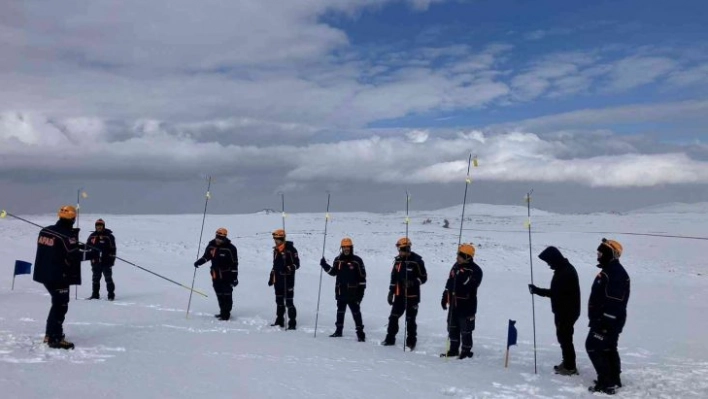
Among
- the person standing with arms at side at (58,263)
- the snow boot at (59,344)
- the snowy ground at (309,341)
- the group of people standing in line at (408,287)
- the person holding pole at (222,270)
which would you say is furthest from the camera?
the person holding pole at (222,270)

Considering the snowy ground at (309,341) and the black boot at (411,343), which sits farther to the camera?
the black boot at (411,343)

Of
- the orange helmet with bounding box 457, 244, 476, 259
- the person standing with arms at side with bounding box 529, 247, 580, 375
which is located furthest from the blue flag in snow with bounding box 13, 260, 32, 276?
the person standing with arms at side with bounding box 529, 247, 580, 375

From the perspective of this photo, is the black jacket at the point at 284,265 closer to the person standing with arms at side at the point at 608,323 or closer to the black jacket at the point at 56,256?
the black jacket at the point at 56,256

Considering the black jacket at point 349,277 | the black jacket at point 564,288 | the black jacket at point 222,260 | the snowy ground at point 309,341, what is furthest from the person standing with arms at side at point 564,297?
the black jacket at point 222,260

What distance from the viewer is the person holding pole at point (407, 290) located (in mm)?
11055

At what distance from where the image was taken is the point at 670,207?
59.6 metres

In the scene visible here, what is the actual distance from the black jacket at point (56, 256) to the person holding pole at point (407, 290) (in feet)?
17.6

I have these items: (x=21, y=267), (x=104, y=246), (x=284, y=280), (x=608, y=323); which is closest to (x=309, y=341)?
(x=284, y=280)

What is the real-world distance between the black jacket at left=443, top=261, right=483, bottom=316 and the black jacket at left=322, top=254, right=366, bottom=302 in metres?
1.93

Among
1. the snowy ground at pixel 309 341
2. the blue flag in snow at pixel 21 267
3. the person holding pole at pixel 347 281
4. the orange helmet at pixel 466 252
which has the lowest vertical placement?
the snowy ground at pixel 309 341

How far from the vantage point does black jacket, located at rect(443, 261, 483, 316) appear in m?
10.3

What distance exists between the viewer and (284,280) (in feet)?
41.0

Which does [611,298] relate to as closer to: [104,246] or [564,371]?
[564,371]

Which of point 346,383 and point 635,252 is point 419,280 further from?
point 635,252
